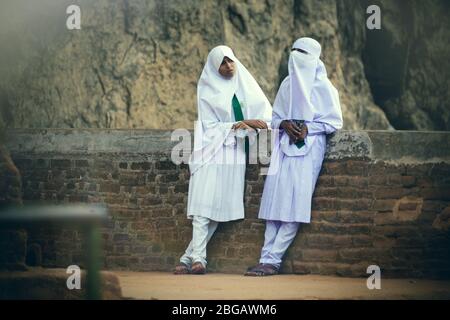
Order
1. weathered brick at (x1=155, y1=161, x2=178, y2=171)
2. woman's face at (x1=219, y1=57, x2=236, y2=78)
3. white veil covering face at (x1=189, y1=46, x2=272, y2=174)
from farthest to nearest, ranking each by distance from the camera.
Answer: weathered brick at (x1=155, y1=161, x2=178, y2=171) → woman's face at (x1=219, y1=57, x2=236, y2=78) → white veil covering face at (x1=189, y1=46, x2=272, y2=174)

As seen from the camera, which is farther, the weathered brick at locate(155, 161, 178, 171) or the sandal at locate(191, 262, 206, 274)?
the weathered brick at locate(155, 161, 178, 171)

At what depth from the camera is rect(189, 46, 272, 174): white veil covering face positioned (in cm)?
1352

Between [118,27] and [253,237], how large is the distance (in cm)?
605

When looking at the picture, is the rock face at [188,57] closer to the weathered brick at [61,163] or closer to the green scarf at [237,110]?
the weathered brick at [61,163]

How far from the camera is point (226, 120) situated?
537 inches

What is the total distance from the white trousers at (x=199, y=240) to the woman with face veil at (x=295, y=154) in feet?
1.78

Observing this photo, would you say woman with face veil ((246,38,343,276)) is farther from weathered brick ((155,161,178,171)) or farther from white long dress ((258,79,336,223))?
weathered brick ((155,161,178,171))

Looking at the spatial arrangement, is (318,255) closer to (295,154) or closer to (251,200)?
(251,200)

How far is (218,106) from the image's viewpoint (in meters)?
13.6

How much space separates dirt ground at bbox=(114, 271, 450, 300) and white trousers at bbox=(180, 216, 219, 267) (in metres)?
0.26

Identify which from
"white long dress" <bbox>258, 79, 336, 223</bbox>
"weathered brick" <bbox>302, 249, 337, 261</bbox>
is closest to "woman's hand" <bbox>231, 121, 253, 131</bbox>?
"white long dress" <bbox>258, 79, 336, 223</bbox>

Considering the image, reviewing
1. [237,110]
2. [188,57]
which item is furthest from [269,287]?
[188,57]

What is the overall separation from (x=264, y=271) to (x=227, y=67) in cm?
218

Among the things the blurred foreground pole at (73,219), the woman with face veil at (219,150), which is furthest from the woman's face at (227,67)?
the blurred foreground pole at (73,219)
